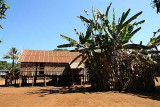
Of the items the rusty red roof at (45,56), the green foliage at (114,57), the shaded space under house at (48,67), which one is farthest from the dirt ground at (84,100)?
the rusty red roof at (45,56)

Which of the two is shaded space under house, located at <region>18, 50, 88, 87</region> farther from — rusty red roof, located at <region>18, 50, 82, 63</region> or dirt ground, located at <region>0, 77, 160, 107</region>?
dirt ground, located at <region>0, 77, 160, 107</region>

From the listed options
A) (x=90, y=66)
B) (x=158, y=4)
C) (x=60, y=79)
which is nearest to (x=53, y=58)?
(x=60, y=79)

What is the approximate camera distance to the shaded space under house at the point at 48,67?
17500 millimetres

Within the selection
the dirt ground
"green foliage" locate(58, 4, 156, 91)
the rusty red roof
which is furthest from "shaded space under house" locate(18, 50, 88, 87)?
the dirt ground

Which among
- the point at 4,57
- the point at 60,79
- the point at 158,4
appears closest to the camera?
the point at 158,4

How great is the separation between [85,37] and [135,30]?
4.07 metres

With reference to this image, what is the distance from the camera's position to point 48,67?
60.5 feet

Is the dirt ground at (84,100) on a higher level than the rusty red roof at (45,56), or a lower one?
lower

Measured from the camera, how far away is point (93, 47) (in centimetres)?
1036

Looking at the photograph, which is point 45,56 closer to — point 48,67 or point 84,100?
point 48,67

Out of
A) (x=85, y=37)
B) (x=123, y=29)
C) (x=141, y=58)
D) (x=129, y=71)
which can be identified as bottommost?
(x=129, y=71)

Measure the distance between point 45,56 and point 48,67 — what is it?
208cm

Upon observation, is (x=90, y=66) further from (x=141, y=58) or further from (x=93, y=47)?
(x=141, y=58)

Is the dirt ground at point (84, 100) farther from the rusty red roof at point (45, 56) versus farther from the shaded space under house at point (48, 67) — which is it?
the rusty red roof at point (45, 56)
